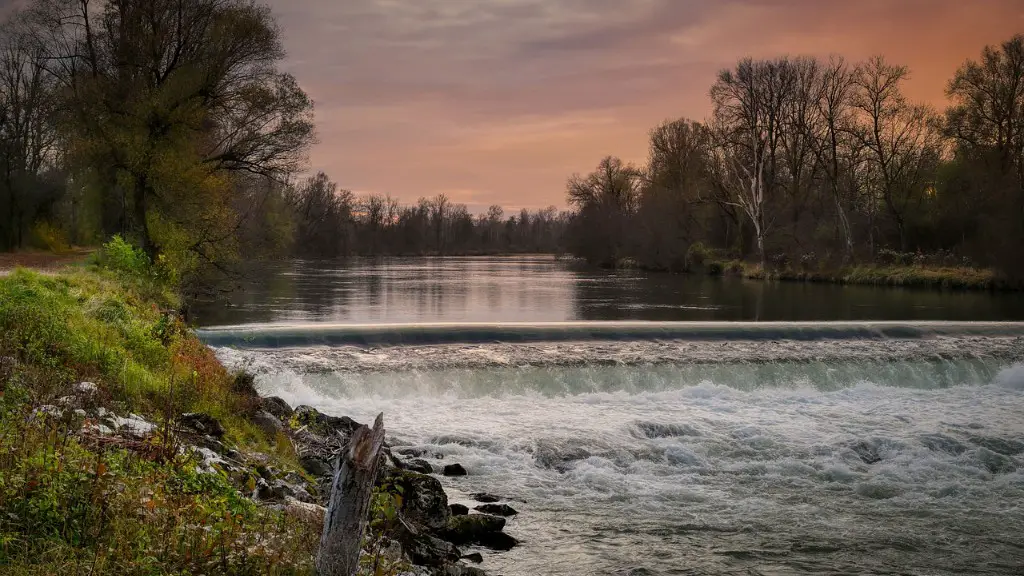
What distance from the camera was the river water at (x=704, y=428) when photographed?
7590mm

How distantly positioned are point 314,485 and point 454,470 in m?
2.56

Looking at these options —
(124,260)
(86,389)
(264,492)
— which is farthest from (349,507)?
(124,260)

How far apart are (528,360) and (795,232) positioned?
1428 inches

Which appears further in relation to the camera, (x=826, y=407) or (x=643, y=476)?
(x=826, y=407)

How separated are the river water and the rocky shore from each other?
1.29 ft

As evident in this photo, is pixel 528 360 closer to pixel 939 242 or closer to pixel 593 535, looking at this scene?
pixel 593 535

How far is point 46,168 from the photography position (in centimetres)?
4147

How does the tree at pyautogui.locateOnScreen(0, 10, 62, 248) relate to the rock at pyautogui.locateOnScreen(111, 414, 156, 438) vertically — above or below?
above

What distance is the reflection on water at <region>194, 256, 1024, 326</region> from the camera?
25078 mm

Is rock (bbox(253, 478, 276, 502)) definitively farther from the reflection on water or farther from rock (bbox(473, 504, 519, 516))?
the reflection on water

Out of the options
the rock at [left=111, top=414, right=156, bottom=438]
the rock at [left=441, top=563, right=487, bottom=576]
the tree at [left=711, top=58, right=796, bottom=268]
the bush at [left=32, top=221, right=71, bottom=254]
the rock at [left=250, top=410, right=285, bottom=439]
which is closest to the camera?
the rock at [left=111, top=414, right=156, bottom=438]

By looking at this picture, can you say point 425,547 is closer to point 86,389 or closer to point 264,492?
point 264,492

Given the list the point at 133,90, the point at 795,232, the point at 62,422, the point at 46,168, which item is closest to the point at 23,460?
the point at 62,422

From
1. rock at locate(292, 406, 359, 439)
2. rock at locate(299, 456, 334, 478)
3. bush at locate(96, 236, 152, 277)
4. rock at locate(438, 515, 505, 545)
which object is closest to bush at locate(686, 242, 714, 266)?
bush at locate(96, 236, 152, 277)
